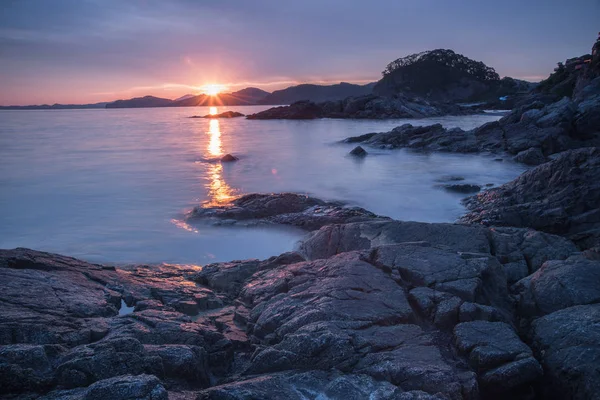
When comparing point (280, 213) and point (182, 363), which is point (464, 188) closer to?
point (280, 213)

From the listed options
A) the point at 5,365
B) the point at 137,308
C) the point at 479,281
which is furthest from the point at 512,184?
the point at 5,365

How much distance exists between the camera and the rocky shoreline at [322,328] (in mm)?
3137

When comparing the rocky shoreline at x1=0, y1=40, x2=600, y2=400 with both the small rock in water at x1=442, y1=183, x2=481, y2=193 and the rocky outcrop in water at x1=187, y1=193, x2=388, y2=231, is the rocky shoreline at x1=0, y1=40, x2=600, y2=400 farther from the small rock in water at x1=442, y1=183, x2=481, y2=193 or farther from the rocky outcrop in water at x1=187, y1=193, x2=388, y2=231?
the small rock in water at x1=442, y1=183, x2=481, y2=193

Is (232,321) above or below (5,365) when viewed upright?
below

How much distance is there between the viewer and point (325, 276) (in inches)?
197

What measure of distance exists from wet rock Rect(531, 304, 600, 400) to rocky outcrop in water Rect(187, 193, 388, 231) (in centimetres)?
539

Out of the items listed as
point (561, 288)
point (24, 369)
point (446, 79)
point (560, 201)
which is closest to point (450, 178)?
point (560, 201)

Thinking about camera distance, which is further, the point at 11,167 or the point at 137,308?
the point at 11,167

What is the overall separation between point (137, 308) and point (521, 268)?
504 cm

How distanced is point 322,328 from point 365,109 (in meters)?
64.3

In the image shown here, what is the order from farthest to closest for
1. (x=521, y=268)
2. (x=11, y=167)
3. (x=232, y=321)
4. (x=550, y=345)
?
(x=11, y=167) → (x=521, y=268) → (x=232, y=321) → (x=550, y=345)

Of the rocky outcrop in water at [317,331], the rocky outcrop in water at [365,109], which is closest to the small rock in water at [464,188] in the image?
the rocky outcrop in water at [317,331]

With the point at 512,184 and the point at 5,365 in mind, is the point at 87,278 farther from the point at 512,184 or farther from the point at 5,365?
the point at 512,184

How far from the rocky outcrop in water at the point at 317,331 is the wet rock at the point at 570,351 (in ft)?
0.04
